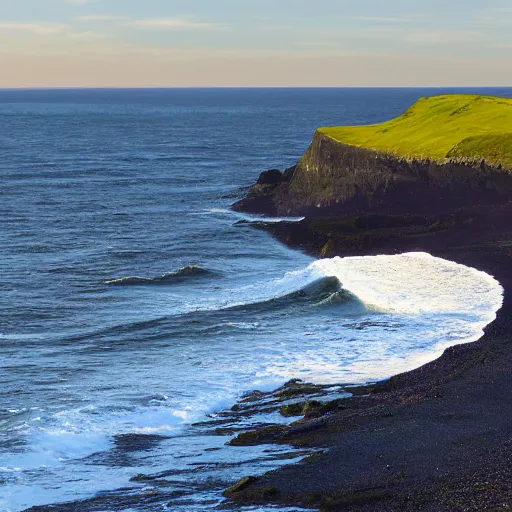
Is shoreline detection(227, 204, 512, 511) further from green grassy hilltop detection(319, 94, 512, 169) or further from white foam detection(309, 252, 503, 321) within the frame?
green grassy hilltop detection(319, 94, 512, 169)

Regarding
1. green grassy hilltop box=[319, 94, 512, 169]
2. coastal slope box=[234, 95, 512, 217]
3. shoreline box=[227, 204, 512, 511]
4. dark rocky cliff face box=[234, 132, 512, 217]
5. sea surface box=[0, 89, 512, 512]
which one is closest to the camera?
shoreline box=[227, 204, 512, 511]

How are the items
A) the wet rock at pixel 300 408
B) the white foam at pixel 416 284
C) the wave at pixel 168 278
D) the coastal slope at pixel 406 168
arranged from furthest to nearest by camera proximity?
the coastal slope at pixel 406 168
the wave at pixel 168 278
the white foam at pixel 416 284
the wet rock at pixel 300 408

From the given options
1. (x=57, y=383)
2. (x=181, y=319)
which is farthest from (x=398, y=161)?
(x=57, y=383)

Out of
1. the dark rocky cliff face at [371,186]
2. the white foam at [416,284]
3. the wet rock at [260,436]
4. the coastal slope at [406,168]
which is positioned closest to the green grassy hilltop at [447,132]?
the coastal slope at [406,168]

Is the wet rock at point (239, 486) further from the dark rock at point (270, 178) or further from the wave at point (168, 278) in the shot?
the dark rock at point (270, 178)

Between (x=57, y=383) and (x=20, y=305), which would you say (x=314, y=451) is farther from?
(x=20, y=305)

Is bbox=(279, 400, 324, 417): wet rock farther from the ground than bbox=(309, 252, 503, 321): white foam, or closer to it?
closer to it

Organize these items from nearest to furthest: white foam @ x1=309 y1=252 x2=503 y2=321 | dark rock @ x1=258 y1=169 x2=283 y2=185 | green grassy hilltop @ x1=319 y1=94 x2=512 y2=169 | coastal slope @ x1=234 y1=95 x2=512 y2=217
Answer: white foam @ x1=309 y1=252 x2=503 y2=321 < coastal slope @ x1=234 y1=95 x2=512 y2=217 < green grassy hilltop @ x1=319 y1=94 x2=512 y2=169 < dark rock @ x1=258 y1=169 x2=283 y2=185

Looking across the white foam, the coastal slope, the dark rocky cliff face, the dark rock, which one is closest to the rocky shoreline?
the white foam
